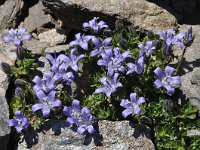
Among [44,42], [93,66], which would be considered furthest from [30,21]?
[93,66]

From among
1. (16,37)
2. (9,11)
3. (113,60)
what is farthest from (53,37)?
(113,60)

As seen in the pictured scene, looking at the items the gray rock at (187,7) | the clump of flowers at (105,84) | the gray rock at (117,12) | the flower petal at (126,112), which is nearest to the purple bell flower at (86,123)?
the clump of flowers at (105,84)

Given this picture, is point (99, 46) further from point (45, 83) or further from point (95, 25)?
point (45, 83)

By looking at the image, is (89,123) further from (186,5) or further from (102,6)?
(186,5)

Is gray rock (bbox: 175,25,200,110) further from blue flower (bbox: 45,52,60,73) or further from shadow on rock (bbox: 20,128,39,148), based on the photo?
shadow on rock (bbox: 20,128,39,148)

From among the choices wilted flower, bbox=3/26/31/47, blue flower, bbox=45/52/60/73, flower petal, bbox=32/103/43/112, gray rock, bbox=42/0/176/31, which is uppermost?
gray rock, bbox=42/0/176/31

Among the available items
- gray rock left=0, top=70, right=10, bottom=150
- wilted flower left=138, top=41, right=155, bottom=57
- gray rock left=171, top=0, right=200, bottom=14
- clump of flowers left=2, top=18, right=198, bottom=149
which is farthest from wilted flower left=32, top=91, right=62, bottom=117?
gray rock left=171, top=0, right=200, bottom=14

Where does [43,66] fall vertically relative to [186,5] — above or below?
below
